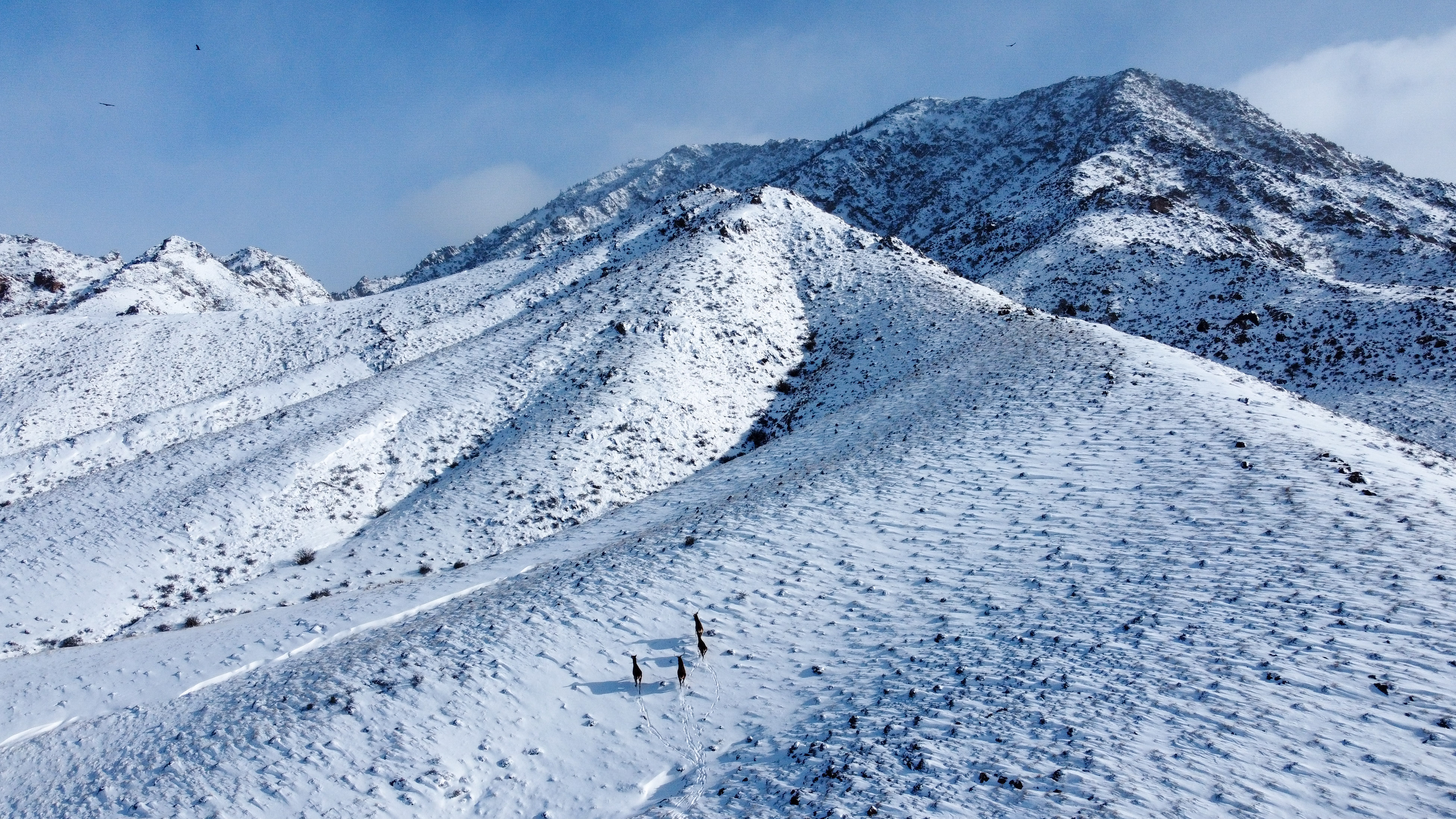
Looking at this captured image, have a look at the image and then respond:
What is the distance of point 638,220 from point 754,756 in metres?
52.5

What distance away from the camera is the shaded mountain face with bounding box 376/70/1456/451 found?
31734 mm

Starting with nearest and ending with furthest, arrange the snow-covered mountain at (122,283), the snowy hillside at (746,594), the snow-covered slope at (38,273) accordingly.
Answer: the snowy hillside at (746,594) < the snow-covered mountain at (122,283) < the snow-covered slope at (38,273)

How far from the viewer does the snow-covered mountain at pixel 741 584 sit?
30.9 ft

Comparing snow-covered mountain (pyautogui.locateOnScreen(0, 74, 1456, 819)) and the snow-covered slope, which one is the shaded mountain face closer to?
snow-covered mountain (pyautogui.locateOnScreen(0, 74, 1456, 819))

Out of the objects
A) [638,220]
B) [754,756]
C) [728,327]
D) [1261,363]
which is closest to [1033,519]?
[754,756]

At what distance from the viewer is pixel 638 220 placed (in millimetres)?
56656

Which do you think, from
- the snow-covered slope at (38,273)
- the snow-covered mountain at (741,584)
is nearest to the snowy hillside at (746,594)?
the snow-covered mountain at (741,584)

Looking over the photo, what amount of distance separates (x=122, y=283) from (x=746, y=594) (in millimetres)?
93875

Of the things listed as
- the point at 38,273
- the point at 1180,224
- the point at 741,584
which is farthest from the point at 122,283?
the point at 1180,224

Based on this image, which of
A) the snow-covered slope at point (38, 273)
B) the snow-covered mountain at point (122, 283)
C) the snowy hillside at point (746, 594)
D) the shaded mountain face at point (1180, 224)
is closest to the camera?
the snowy hillside at point (746, 594)

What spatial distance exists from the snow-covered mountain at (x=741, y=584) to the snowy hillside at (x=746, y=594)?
8cm

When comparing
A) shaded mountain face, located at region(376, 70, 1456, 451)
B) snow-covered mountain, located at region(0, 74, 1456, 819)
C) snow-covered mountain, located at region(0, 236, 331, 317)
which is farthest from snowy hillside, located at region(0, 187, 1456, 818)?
snow-covered mountain, located at region(0, 236, 331, 317)

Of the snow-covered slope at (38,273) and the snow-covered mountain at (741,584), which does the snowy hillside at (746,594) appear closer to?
the snow-covered mountain at (741,584)

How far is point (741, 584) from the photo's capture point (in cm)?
1566
